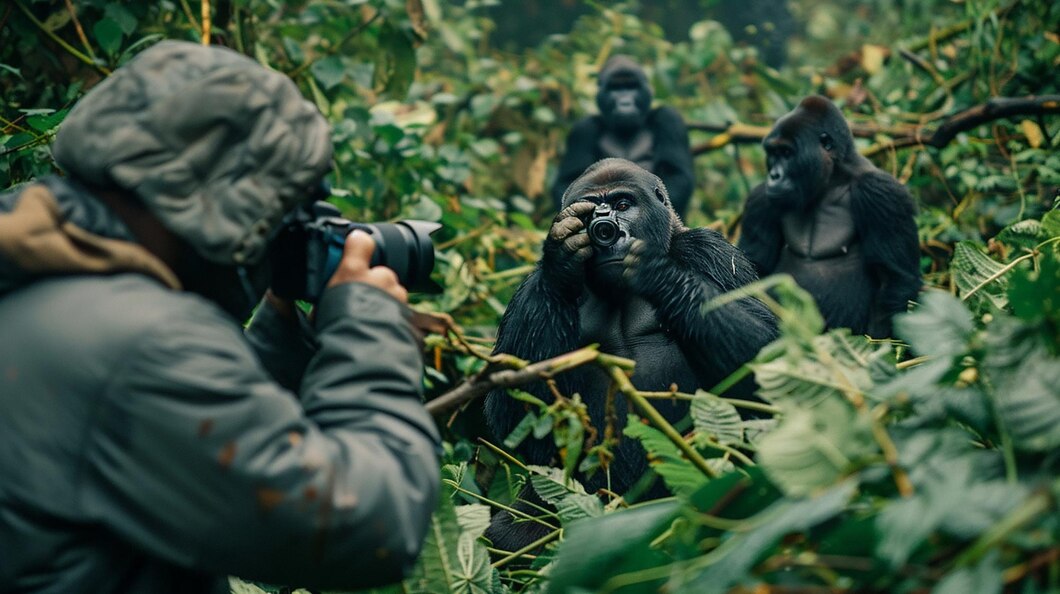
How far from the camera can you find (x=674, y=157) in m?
6.14

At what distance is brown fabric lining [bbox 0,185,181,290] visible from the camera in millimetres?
1261

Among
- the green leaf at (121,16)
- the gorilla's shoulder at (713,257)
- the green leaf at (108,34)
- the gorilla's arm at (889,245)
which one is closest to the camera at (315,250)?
the gorilla's shoulder at (713,257)

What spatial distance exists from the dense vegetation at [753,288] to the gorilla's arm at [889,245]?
0.24m

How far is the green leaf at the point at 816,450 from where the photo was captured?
4.20 ft

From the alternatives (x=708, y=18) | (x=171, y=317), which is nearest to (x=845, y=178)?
(x=171, y=317)

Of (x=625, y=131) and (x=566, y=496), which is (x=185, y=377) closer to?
(x=566, y=496)

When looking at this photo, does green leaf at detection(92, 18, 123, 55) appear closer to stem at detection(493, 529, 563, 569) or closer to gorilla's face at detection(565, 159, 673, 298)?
gorilla's face at detection(565, 159, 673, 298)

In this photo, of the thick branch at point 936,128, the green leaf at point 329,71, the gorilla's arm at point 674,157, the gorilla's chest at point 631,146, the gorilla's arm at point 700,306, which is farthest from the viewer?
the gorilla's chest at point 631,146


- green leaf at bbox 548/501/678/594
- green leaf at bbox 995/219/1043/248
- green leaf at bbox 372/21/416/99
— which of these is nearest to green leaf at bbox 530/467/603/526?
green leaf at bbox 548/501/678/594

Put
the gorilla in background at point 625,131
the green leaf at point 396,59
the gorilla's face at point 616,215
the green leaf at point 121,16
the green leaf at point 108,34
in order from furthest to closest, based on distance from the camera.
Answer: the gorilla in background at point 625,131 < the green leaf at point 396,59 < the green leaf at point 121,16 < the green leaf at point 108,34 < the gorilla's face at point 616,215

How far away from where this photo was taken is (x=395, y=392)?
138 centimetres

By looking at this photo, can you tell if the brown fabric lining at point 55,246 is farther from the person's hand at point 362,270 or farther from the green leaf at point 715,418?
the green leaf at point 715,418

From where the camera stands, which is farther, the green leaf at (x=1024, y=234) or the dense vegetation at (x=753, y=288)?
the green leaf at (x=1024, y=234)

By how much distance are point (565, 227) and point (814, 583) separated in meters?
1.49
